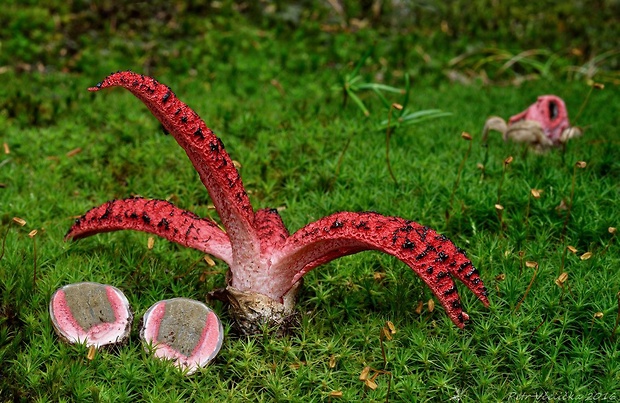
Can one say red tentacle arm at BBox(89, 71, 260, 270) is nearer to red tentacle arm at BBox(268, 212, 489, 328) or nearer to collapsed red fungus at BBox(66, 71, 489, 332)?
collapsed red fungus at BBox(66, 71, 489, 332)

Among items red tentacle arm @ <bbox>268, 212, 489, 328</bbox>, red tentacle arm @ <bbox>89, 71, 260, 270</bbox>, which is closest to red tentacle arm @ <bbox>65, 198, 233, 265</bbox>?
red tentacle arm @ <bbox>89, 71, 260, 270</bbox>

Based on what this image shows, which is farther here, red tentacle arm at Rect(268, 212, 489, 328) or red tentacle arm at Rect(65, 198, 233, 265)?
red tentacle arm at Rect(65, 198, 233, 265)

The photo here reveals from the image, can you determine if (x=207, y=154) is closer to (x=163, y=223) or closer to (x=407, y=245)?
(x=163, y=223)

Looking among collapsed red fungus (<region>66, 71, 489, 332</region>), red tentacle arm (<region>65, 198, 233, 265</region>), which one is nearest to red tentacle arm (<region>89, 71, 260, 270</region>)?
collapsed red fungus (<region>66, 71, 489, 332</region>)

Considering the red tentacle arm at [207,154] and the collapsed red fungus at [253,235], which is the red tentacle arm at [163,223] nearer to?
the collapsed red fungus at [253,235]

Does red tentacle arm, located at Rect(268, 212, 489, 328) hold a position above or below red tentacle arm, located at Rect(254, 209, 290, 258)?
above

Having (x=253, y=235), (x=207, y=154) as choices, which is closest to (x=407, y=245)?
(x=253, y=235)

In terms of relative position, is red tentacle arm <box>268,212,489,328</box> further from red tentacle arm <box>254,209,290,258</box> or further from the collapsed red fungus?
red tentacle arm <box>254,209,290,258</box>
